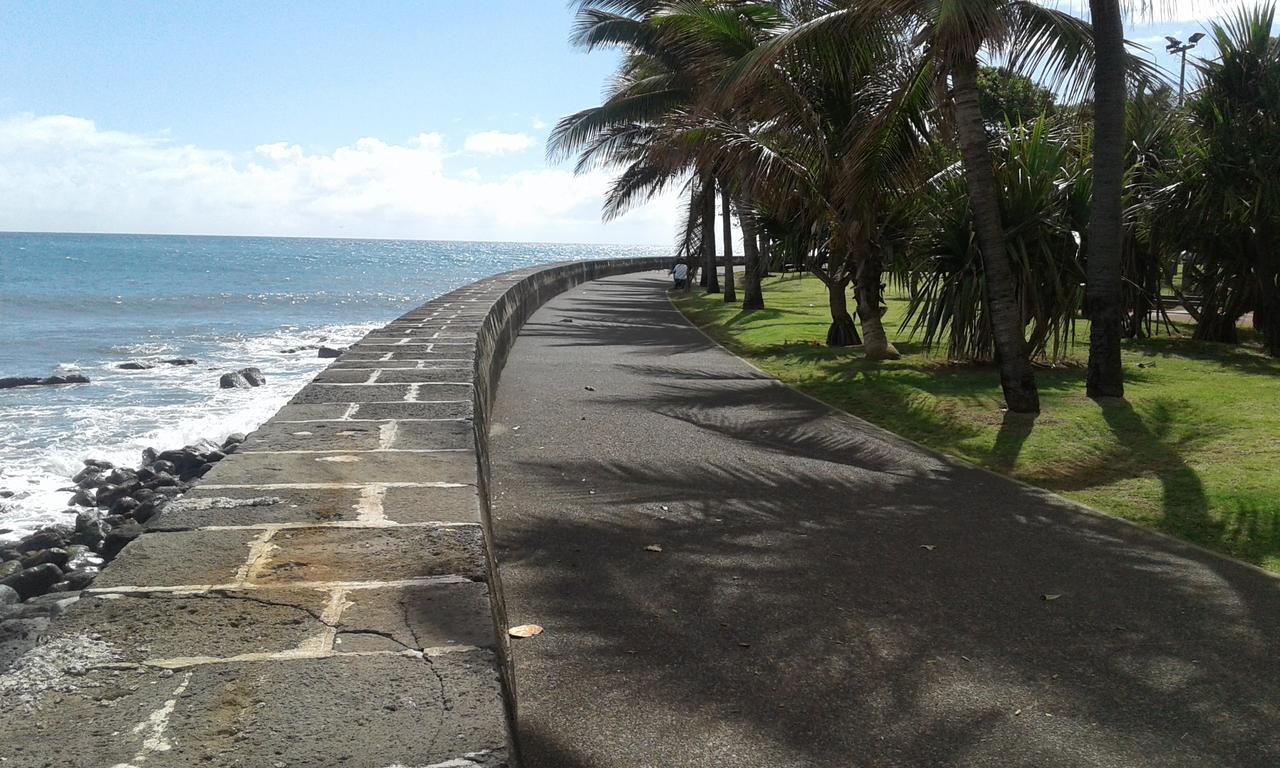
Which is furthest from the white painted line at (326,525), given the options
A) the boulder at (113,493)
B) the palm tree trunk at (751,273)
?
the palm tree trunk at (751,273)

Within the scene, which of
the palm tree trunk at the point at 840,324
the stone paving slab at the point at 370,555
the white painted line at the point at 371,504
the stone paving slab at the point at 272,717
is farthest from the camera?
the palm tree trunk at the point at 840,324

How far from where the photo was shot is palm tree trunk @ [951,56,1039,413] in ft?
33.4

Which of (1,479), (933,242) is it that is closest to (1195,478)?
(933,242)

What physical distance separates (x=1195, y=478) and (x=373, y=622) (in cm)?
654

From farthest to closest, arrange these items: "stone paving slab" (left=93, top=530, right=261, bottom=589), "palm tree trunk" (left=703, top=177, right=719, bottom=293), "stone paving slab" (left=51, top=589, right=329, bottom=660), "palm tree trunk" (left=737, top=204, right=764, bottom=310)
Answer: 1. "palm tree trunk" (left=703, top=177, right=719, bottom=293)
2. "palm tree trunk" (left=737, top=204, right=764, bottom=310)
3. "stone paving slab" (left=93, top=530, right=261, bottom=589)
4. "stone paving slab" (left=51, top=589, right=329, bottom=660)

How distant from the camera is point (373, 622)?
2.94 metres

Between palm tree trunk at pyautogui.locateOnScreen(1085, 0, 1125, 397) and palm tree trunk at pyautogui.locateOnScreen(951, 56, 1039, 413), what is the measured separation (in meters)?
0.79

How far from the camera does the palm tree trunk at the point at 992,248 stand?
401 inches

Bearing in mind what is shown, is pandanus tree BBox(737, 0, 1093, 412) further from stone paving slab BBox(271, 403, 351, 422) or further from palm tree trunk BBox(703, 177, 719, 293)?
palm tree trunk BBox(703, 177, 719, 293)

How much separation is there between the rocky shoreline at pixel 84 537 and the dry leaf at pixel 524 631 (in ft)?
7.27

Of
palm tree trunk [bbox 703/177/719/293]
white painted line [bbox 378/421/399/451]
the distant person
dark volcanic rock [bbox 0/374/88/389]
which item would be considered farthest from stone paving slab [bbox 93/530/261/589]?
the distant person

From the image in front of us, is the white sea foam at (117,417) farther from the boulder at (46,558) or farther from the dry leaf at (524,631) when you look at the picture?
the dry leaf at (524,631)

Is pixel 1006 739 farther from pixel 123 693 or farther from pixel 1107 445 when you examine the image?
pixel 1107 445

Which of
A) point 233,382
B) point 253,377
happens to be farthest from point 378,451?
point 253,377
